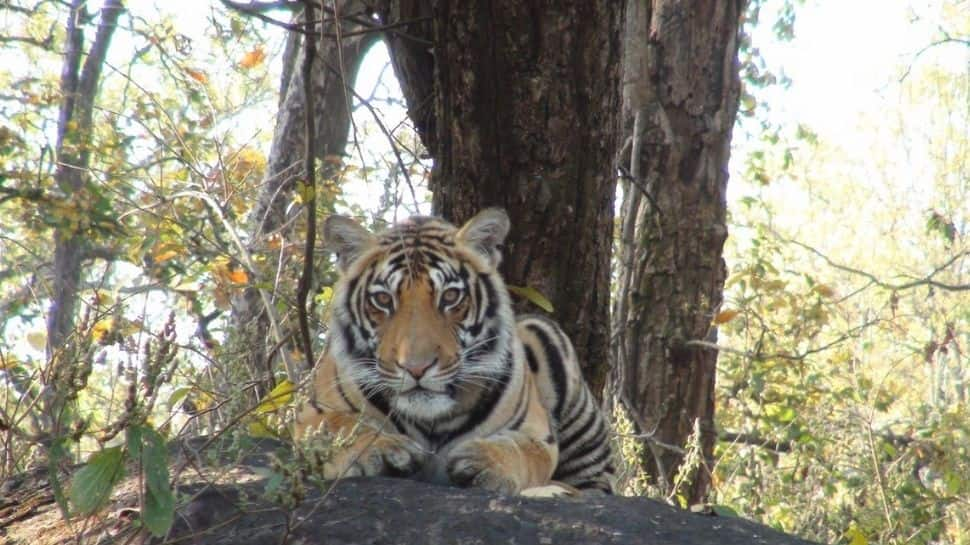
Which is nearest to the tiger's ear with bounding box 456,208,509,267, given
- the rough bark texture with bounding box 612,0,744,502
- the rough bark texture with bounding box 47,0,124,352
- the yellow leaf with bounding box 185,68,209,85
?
the rough bark texture with bounding box 612,0,744,502

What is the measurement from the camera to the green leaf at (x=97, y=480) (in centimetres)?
318

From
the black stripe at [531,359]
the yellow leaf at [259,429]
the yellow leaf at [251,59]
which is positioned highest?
the yellow leaf at [251,59]

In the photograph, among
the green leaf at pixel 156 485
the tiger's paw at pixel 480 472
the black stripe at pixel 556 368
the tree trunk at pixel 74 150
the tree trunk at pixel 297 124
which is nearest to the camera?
the green leaf at pixel 156 485

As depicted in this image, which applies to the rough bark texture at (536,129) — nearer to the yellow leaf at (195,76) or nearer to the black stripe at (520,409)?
the black stripe at (520,409)

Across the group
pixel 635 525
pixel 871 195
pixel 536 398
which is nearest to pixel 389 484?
pixel 635 525

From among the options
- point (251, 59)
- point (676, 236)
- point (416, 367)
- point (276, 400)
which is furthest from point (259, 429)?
point (251, 59)

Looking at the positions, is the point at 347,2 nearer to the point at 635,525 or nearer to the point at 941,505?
the point at 635,525

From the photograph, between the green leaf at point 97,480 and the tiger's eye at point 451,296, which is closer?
the green leaf at point 97,480

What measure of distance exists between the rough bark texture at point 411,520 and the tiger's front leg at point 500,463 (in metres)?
0.23

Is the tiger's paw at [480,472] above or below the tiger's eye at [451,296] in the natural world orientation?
below

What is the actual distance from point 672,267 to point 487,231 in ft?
11.7

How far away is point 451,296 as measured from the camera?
4523 mm

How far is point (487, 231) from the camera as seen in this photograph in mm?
4781

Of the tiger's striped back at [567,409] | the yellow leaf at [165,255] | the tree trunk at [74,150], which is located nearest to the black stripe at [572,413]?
the tiger's striped back at [567,409]
